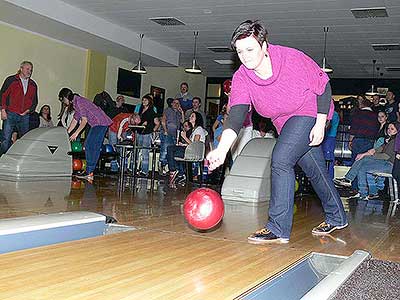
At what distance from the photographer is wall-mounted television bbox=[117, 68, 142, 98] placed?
10.3 metres

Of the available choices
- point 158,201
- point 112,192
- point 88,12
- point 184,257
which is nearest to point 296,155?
point 184,257

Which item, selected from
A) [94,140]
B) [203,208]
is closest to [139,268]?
[203,208]

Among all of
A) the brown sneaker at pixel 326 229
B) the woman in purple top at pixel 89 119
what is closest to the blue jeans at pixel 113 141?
the woman in purple top at pixel 89 119

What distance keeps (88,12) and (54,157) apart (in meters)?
3.12

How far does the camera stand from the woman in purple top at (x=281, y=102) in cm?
216

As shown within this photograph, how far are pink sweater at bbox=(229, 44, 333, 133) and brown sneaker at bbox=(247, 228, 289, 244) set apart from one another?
0.56m

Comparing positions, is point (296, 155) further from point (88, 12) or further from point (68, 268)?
point (88, 12)

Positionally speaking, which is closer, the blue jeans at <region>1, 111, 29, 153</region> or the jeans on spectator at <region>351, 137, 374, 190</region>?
the blue jeans at <region>1, 111, 29, 153</region>

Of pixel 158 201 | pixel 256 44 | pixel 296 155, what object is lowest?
pixel 158 201

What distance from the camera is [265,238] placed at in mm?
2420

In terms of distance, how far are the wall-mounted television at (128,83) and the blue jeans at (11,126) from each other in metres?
4.09

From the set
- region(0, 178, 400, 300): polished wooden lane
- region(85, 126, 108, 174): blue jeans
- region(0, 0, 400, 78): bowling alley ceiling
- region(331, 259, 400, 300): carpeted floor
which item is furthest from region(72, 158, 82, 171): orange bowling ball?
region(331, 259, 400, 300): carpeted floor

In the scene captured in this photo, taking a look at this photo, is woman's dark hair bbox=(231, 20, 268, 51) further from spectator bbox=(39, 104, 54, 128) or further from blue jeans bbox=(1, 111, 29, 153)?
spectator bbox=(39, 104, 54, 128)

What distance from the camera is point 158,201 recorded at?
4.09 metres
